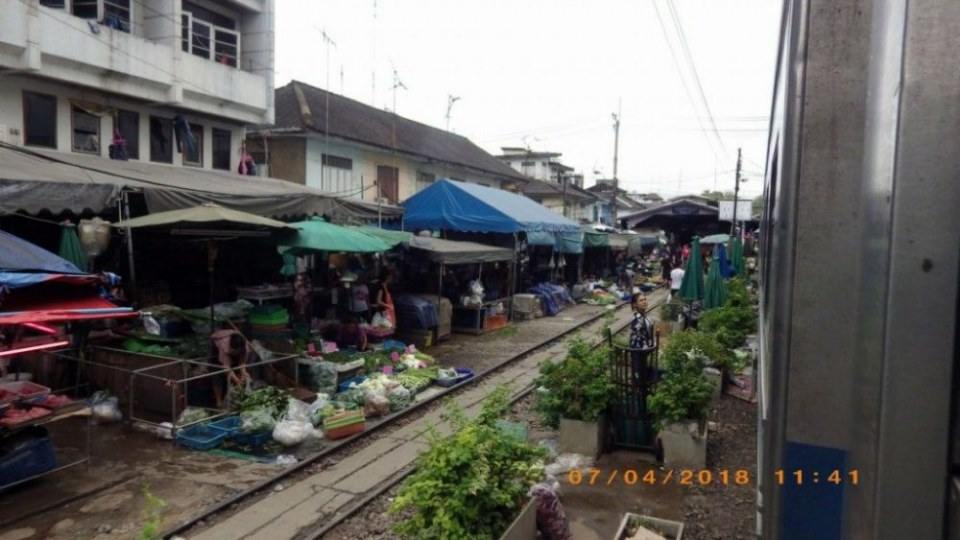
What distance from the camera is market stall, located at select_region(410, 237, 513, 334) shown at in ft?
47.6

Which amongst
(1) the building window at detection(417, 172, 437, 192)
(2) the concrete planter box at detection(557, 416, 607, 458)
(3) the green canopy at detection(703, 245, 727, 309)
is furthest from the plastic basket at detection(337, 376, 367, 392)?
(1) the building window at detection(417, 172, 437, 192)

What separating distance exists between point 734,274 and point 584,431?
1282 cm

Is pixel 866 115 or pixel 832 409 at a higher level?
pixel 866 115

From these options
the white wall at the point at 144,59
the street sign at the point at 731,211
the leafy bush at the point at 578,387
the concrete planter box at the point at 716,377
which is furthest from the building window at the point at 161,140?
the street sign at the point at 731,211

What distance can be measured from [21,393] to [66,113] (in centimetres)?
958

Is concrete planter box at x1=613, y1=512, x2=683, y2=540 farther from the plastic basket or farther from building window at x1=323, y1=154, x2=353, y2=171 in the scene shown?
building window at x1=323, y1=154, x2=353, y2=171

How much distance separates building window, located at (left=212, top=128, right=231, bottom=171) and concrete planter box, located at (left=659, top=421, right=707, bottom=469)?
15446 millimetres

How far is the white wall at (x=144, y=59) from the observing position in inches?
476

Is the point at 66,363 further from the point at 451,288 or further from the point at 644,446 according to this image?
the point at 451,288

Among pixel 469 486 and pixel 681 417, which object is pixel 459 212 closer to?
pixel 681 417

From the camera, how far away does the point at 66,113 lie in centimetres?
1360

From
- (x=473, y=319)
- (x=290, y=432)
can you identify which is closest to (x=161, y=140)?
(x=473, y=319)

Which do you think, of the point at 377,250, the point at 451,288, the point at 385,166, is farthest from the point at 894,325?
the point at 385,166

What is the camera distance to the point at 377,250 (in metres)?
11.0
